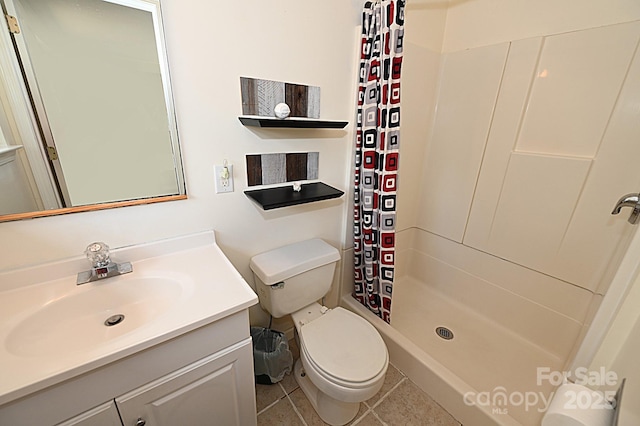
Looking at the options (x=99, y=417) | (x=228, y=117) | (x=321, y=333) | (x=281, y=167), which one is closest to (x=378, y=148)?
(x=281, y=167)

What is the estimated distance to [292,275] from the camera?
49.1 inches

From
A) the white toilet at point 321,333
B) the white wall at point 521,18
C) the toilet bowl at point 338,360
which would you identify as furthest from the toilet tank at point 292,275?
the white wall at point 521,18

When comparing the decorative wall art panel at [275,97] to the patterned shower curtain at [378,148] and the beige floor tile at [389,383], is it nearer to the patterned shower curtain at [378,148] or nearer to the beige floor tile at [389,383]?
the patterned shower curtain at [378,148]

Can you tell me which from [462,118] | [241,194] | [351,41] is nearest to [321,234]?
[241,194]

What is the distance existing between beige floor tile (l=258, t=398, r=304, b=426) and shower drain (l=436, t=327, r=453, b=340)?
103cm

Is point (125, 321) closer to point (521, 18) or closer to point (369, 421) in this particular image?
point (369, 421)

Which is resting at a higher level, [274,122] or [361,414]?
[274,122]

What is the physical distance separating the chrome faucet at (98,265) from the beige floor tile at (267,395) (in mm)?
965

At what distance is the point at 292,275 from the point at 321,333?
0.31m

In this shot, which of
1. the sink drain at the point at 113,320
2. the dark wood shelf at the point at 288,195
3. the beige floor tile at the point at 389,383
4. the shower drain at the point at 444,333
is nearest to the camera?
the sink drain at the point at 113,320

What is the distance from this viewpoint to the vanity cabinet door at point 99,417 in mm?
648

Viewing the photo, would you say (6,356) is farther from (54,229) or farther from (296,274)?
(296,274)

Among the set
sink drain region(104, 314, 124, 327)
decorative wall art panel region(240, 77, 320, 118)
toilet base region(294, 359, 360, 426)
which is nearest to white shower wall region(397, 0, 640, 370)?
decorative wall art panel region(240, 77, 320, 118)

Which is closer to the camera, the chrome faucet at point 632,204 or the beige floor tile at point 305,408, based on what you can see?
the chrome faucet at point 632,204
